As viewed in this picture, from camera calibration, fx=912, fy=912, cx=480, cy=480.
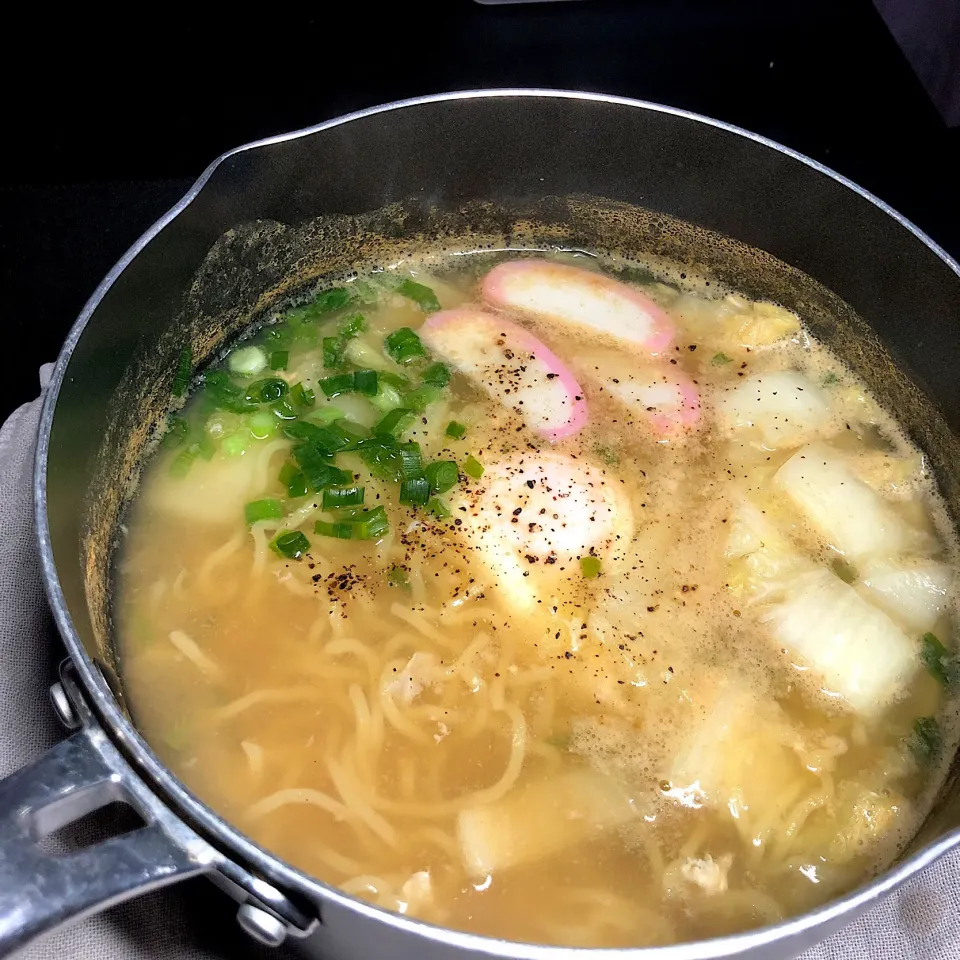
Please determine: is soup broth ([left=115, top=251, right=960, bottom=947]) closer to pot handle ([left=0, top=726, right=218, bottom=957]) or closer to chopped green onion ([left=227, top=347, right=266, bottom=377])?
chopped green onion ([left=227, top=347, right=266, bottom=377])

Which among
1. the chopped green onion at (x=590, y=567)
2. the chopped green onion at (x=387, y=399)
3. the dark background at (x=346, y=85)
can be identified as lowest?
the chopped green onion at (x=590, y=567)

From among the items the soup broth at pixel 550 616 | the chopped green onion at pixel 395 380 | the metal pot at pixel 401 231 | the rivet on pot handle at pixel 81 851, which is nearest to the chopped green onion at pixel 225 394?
the soup broth at pixel 550 616

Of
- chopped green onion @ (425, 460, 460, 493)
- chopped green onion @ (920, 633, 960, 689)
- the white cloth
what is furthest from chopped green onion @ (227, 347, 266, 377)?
chopped green onion @ (920, 633, 960, 689)

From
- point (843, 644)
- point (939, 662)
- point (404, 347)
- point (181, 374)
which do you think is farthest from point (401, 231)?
point (939, 662)

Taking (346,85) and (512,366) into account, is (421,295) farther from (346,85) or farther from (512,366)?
(346,85)

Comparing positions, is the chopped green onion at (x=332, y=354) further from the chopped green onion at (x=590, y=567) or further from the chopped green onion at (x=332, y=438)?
the chopped green onion at (x=590, y=567)

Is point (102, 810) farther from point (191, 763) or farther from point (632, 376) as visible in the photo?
point (632, 376)

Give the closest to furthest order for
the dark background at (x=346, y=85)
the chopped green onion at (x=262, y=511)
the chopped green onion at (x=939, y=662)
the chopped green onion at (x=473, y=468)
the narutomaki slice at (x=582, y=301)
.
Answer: the chopped green onion at (x=939, y=662) < the chopped green onion at (x=262, y=511) < the chopped green onion at (x=473, y=468) < the narutomaki slice at (x=582, y=301) < the dark background at (x=346, y=85)
